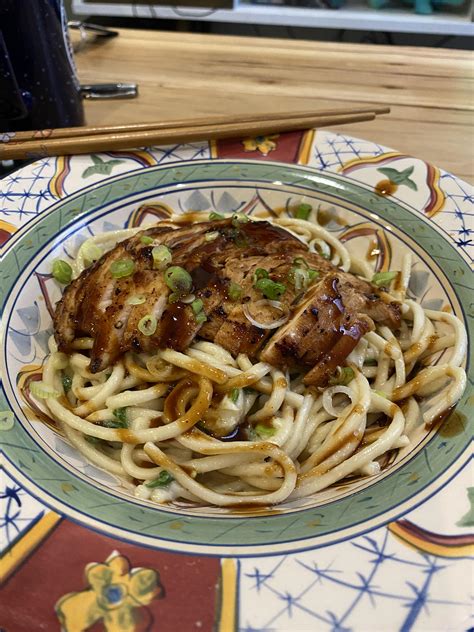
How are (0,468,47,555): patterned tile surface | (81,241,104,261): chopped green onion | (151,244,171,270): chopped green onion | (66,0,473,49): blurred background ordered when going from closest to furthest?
(0,468,47,555): patterned tile surface
(151,244,171,270): chopped green onion
(81,241,104,261): chopped green onion
(66,0,473,49): blurred background

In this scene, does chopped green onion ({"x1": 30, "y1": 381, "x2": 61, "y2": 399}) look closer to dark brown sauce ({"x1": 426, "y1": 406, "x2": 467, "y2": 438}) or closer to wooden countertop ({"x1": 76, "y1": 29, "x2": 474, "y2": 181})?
dark brown sauce ({"x1": 426, "y1": 406, "x2": 467, "y2": 438})

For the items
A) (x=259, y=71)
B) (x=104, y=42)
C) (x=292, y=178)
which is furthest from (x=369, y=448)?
(x=104, y=42)

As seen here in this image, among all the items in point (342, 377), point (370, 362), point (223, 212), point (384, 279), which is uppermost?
point (223, 212)

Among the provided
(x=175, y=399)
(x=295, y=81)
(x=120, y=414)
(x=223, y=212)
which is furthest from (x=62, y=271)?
(x=295, y=81)

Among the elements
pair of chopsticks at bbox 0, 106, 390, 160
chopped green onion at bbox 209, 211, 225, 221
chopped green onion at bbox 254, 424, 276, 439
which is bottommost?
chopped green onion at bbox 254, 424, 276, 439

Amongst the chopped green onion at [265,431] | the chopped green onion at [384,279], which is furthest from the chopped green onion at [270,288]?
the chopped green onion at [384,279]

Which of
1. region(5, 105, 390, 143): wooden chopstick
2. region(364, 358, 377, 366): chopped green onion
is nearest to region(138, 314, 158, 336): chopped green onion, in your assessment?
region(364, 358, 377, 366): chopped green onion

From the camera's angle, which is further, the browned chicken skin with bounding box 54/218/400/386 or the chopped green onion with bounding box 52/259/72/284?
the chopped green onion with bounding box 52/259/72/284

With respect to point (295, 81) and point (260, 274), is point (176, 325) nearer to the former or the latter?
point (260, 274)
